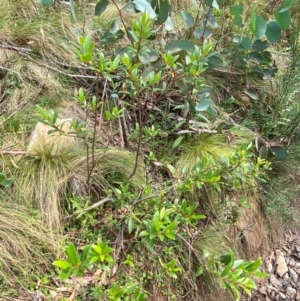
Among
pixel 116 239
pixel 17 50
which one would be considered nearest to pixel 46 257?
pixel 116 239

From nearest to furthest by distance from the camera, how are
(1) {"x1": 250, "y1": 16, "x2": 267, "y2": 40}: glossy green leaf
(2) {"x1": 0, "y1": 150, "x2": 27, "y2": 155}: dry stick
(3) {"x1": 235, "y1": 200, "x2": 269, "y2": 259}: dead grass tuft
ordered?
(1) {"x1": 250, "y1": 16, "x2": 267, "y2": 40}: glossy green leaf, (2) {"x1": 0, "y1": 150, "x2": 27, "y2": 155}: dry stick, (3) {"x1": 235, "y1": 200, "x2": 269, "y2": 259}: dead grass tuft

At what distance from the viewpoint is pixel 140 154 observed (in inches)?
74.9

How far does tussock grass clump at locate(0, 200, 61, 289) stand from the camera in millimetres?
1433

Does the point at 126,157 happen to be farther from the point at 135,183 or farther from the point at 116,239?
the point at 116,239

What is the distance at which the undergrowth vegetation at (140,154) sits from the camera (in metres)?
1.41

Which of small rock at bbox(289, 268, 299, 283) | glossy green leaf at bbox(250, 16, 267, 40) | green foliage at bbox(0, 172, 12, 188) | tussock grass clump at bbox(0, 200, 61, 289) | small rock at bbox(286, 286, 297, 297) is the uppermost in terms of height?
glossy green leaf at bbox(250, 16, 267, 40)

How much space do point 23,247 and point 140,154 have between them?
72 cm

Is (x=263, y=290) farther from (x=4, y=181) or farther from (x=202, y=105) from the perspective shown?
(x=4, y=181)

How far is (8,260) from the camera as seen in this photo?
1441 millimetres

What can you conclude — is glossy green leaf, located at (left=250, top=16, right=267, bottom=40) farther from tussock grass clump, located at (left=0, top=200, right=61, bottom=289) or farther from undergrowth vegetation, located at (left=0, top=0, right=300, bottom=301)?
tussock grass clump, located at (left=0, top=200, right=61, bottom=289)

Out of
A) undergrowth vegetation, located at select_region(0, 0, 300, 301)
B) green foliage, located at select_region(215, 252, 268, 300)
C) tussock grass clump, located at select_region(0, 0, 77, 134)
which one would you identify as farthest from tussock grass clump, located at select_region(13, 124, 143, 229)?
green foliage, located at select_region(215, 252, 268, 300)

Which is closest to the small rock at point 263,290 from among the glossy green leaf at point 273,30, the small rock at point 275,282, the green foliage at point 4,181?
the small rock at point 275,282

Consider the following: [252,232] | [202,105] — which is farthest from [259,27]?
[252,232]

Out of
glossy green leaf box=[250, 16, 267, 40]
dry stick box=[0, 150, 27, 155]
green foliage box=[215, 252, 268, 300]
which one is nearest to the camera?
glossy green leaf box=[250, 16, 267, 40]
